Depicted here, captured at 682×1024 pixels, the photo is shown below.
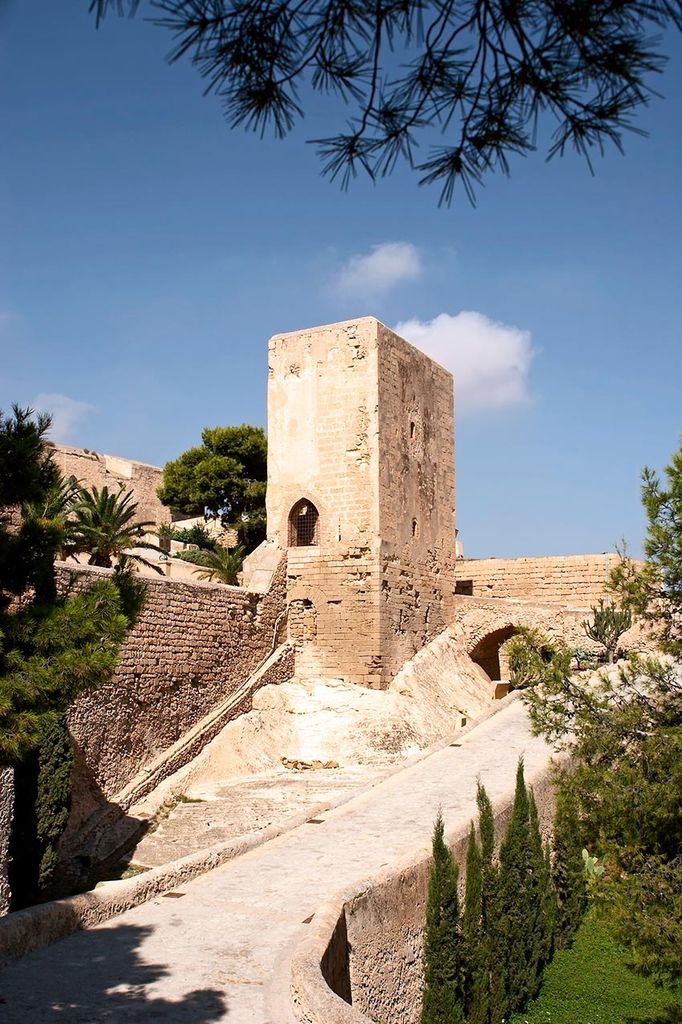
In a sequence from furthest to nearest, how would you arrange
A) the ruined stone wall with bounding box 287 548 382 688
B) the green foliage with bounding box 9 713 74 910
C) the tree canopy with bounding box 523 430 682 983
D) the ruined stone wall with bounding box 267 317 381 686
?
the ruined stone wall with bounding box 267 317 381 686 → the ruined stone wall with bounding box 287 548 382 688 → the green foliage with bounding box 9 713 74 910 → the tree canopy with bounding box 523 430 682 983

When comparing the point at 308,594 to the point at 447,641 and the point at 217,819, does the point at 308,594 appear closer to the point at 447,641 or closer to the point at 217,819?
the point at 447,641

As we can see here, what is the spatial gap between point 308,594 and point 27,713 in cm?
1151

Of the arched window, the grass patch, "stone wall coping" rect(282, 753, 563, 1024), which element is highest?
the arched window

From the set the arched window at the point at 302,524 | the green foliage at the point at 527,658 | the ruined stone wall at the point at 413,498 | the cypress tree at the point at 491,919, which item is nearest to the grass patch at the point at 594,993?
the cypress tree at the point at 491,919

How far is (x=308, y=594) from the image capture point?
18.0 m

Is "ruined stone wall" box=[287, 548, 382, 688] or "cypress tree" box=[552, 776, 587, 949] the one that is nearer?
"cypress tree" box=[552, 776, 587, 949]

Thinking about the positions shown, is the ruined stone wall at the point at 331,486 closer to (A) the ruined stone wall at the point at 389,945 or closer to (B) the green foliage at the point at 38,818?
(B) the green foliage at the point at 38,818

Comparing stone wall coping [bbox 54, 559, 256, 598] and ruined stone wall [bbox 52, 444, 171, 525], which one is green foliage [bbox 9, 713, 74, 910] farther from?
ruined stone wall [bbox 52, 444, 171, 525]

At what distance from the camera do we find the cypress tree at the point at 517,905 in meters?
9.53

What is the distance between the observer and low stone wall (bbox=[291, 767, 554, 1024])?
224 inches

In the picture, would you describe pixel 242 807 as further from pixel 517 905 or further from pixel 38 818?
pixel 517 905

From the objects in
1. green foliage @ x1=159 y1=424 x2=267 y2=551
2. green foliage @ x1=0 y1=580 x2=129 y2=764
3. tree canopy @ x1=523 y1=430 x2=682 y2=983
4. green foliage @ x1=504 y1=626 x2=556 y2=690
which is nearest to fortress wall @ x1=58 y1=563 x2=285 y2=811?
green foliage @ x1=0 y1=580 x2=129 y2=764

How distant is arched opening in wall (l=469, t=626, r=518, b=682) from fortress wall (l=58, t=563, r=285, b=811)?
16.6 feet

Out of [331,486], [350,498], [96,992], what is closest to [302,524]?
[331,486]
